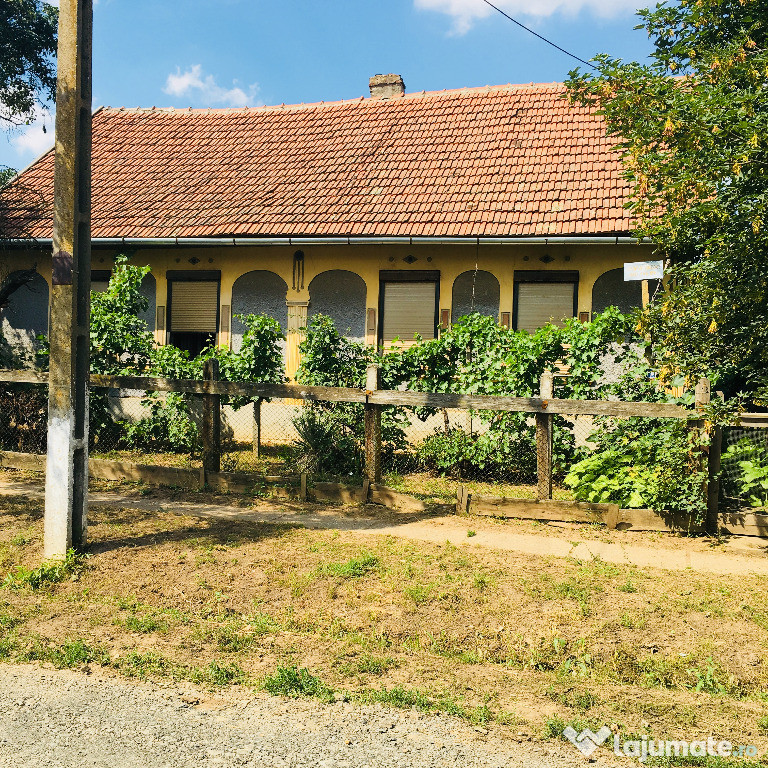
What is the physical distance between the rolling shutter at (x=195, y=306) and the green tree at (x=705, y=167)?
883 cm

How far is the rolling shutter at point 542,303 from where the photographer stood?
40.6ft

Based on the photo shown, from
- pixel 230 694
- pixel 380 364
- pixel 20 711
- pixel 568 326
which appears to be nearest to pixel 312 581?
pixel 230 694

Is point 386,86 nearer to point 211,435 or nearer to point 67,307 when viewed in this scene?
point 211,435

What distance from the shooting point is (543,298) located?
12.5 meters

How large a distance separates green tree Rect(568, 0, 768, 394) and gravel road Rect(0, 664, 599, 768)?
4206mm

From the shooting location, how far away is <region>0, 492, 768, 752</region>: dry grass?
3.96 meters

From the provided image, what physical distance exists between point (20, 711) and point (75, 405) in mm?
3072

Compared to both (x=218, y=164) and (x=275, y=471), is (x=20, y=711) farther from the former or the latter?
(x=218, y=164)

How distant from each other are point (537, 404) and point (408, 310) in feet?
17.9

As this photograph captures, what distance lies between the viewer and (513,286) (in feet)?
41.2

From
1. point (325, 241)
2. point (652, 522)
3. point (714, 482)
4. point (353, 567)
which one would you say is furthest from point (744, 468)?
point (325, 241)

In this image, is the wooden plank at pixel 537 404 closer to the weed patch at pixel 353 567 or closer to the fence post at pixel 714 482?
the fence post at pixel 714 482

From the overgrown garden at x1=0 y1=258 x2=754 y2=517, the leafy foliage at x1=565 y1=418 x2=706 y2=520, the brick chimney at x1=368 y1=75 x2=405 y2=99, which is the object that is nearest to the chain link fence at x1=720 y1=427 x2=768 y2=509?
the leafy foliage at x1=565 y1=418 x2=706 y2=520

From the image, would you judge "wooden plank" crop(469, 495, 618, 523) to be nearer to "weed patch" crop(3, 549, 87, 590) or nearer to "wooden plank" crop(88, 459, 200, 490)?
"wooden plank" crop(88, 459, 200, 490)
